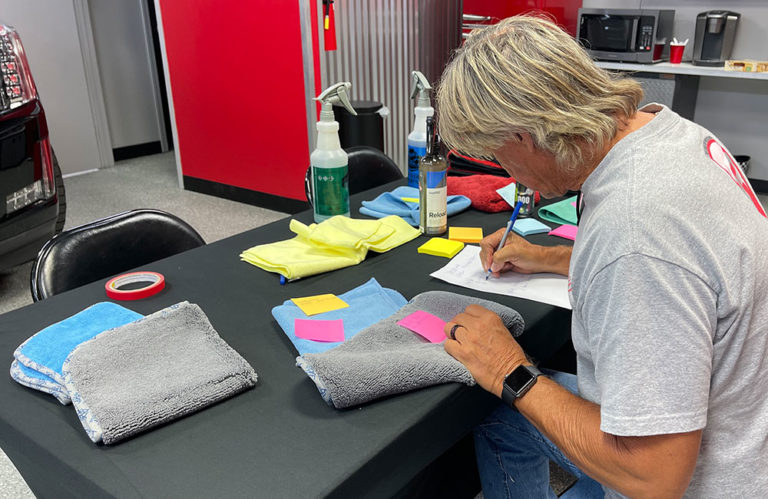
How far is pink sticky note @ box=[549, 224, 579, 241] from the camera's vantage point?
146 cm

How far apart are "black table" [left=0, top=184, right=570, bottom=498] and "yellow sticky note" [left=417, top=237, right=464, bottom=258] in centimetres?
27

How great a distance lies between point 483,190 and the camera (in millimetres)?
1672

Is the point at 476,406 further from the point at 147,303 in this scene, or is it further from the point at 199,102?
the point at 199,102

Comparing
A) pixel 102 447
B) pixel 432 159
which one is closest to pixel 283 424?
pixel 102 447

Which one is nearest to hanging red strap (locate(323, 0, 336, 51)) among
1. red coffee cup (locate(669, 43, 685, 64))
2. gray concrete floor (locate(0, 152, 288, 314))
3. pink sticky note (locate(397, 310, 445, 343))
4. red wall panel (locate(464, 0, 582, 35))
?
gray concrete floor (locate(0, 152, 288, 314))

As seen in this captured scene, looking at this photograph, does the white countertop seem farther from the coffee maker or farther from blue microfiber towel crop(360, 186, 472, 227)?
blue microfiber towel crop(360, 186, 472, 227)

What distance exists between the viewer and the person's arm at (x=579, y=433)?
718mm

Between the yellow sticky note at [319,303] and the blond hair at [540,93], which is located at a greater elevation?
the blond hair at [540,93]

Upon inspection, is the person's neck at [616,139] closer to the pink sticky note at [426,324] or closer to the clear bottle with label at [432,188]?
the pink sticky note at [426,324]

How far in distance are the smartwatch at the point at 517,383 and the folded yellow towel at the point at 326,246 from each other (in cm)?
53

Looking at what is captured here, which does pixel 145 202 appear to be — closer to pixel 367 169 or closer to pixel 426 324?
pixel 367 169

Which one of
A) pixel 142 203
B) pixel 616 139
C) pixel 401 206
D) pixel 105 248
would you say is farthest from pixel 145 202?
pixel 616 139

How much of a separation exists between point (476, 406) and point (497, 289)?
317 millimetres

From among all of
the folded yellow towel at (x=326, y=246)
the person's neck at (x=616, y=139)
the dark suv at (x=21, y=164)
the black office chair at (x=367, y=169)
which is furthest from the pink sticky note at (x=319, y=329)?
the dark suv at (x=21, y=164)
